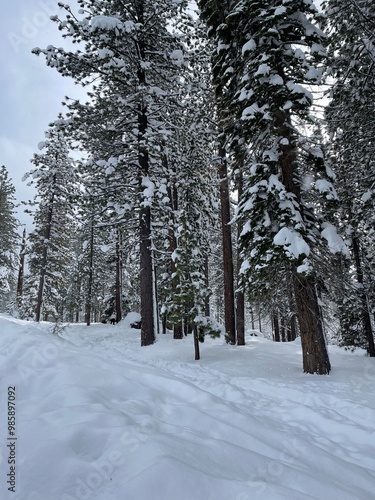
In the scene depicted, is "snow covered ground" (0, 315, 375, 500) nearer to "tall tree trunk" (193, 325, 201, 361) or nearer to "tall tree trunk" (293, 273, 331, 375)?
"tall tree trunk" (293, 273, 331, 375)

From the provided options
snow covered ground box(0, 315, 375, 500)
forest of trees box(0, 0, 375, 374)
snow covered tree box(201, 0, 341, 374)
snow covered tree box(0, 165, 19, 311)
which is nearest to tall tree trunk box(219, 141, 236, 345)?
forest of trees box(0, 0, 375, 374)

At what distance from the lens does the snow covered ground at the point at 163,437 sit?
1847mm

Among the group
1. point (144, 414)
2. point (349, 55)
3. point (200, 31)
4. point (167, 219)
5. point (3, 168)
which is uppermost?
point (3, 168)

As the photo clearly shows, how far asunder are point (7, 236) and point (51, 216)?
6.77 metres

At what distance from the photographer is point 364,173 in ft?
32.3

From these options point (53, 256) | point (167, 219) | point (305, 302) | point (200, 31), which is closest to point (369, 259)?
point (305, 302)

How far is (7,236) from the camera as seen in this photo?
2566 centimetres

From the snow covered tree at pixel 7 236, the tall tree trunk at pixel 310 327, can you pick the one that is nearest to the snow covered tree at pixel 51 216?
the snow covered tree at pixel 7 236

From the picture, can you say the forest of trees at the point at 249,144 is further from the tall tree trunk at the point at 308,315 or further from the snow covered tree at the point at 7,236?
the snow covered tree at the point at 7,236

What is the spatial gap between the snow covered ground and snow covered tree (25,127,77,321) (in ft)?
57.5

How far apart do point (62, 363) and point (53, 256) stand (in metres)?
20.7

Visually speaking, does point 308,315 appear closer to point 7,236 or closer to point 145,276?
point 145,276

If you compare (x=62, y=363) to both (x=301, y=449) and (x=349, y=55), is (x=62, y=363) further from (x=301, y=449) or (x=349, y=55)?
(x=349, y=55)

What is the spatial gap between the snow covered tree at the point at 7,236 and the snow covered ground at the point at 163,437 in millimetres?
22774
